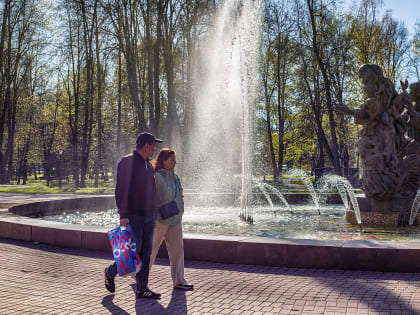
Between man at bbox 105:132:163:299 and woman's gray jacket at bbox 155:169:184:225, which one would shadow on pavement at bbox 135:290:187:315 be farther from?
woman's gray jacket at bbox 155:169:184:225

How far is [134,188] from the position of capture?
4910 millimetres

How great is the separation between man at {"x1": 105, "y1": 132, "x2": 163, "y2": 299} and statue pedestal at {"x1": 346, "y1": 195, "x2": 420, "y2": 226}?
7.07m

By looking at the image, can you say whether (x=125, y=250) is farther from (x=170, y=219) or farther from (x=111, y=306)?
(x=170, y=219)

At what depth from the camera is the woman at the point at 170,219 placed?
523 cm

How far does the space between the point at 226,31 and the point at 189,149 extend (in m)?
7.09

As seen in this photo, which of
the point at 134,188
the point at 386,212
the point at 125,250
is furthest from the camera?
the point at 386,212

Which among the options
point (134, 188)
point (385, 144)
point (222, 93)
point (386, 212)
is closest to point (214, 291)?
point (134, 188)

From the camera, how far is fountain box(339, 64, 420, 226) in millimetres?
10516

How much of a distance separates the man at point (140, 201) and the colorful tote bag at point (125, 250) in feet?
0.33

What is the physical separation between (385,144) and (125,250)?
7754 mm

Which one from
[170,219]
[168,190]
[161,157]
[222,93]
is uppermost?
[222,93]

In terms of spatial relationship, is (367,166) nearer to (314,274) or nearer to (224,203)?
(314,274)

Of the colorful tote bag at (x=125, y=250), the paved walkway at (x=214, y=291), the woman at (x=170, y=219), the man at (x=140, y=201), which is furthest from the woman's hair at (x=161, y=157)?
the paved walkway at (x=214, y=291)

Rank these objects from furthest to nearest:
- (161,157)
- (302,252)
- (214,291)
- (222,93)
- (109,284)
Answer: (222,93), (302,252), (161,157), (214,291), (109,284)
